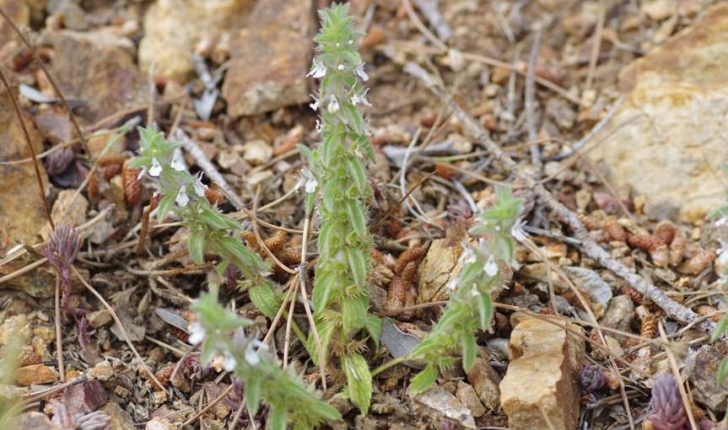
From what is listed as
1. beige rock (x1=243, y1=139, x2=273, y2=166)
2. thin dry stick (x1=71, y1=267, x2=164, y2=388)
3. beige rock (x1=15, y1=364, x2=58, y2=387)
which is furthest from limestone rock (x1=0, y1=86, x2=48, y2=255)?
beige rock (x1=243, y1=139, x2=273, y2=166)

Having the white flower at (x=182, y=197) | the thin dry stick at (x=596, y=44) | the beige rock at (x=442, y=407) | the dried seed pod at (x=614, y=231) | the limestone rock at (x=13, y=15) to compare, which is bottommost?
the beige rock at (x=442, y=407)

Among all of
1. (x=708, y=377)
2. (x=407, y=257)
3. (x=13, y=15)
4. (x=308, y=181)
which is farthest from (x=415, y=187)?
(x=13, y=15)

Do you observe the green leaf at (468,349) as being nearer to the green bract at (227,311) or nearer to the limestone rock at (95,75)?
the green bract at (227,311)

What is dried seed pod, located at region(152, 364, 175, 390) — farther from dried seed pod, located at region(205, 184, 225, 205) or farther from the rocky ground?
dried seed pod, located at region(205, 184, 225, 205)

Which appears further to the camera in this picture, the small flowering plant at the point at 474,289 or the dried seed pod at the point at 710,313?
the dried seed pod at the point at 710,313

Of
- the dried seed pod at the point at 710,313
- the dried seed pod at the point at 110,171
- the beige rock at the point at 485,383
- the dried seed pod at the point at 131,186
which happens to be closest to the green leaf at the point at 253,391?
the beige rock at the point at 485,383

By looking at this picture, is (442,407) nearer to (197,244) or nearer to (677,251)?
(197,244)

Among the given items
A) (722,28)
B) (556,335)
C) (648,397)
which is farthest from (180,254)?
(722,28)
